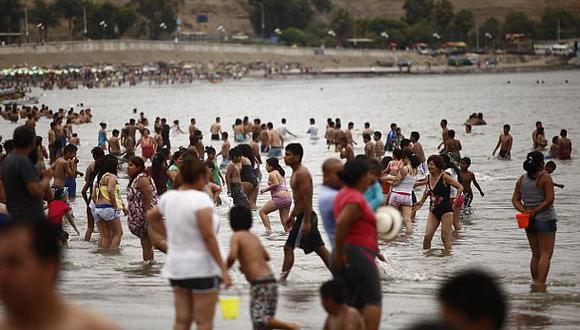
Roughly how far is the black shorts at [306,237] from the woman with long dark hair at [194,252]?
11.5 feet

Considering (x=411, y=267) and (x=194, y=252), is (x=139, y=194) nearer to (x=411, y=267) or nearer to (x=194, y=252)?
(x=411, y=267)

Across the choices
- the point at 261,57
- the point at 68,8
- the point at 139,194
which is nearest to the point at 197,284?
the point at 139,194

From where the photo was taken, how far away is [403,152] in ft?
55.4

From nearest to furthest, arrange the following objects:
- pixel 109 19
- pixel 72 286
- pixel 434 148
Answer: pixel 72 286
pixel 434 148
pixel 109 19

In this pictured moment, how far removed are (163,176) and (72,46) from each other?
5284 inches

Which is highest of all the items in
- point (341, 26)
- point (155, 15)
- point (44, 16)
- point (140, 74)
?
point (155, 15)

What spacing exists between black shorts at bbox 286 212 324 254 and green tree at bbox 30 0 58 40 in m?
160

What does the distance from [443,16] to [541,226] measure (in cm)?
18563

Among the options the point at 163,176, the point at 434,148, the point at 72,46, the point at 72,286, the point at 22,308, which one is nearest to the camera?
the point at 22,308

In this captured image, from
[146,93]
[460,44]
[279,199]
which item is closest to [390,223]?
[279,199]

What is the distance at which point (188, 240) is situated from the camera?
310 inches

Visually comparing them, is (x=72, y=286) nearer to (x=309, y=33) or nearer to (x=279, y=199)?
(x=279, y=199)

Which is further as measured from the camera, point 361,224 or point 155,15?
point 155,15

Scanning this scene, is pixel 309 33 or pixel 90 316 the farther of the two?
pixel 309 33
